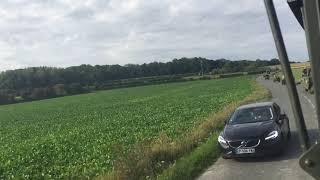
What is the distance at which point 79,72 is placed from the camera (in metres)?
169

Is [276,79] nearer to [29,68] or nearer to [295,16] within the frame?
[295,16]

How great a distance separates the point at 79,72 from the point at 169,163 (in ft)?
521

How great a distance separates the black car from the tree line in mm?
123145

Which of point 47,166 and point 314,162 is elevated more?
point 314,162

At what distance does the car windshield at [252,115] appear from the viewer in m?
14.4

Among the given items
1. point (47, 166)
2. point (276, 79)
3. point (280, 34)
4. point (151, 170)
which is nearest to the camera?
point (280, 34)

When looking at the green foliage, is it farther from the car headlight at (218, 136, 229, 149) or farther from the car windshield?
the car windshield

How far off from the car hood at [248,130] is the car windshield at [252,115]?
1.62 feet

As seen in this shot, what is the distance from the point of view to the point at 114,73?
173000mm

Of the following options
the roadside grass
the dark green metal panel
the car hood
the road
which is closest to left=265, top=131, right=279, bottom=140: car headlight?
the car hood

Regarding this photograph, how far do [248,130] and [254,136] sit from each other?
1.29 ft

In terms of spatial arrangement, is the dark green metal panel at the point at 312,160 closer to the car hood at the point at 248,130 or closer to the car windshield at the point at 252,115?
the car hood at the point at 248,130

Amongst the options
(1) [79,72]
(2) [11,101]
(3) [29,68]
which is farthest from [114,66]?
(2) [11,101]

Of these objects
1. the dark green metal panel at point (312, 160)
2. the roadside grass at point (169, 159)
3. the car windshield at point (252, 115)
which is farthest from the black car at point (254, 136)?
the dark green metal panel at point (312, 160)
